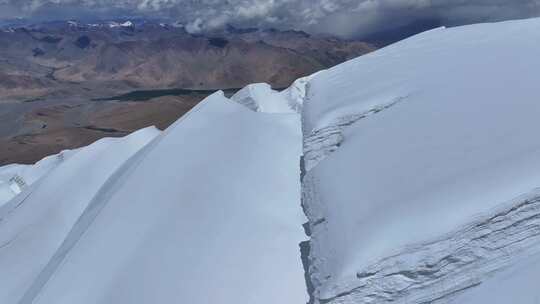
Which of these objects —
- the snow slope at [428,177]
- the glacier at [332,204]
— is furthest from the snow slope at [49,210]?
the snow slope at [428,177]

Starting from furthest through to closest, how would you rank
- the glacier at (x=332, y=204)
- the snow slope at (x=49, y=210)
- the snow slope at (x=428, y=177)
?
the snow slope at (x=49, y=210) < the glacier at (x=332, y=204) < the snow slope at (x=428, y=177)

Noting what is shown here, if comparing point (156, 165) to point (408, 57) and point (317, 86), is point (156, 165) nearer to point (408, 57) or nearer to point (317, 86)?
point (317, 86)

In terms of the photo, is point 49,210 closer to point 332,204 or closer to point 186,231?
point 186,231

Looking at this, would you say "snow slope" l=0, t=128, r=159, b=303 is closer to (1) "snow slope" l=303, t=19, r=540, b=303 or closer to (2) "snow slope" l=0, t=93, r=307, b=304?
(2) "snow slope" l=0, t=93, r=307, b=304

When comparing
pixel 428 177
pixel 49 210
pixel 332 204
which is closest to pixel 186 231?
pixel 332 204

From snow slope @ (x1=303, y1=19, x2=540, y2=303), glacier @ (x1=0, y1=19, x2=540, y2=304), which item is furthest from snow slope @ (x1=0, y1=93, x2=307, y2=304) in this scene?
snow slope @ (x1=303, y1=19, x2=540, y2=303)

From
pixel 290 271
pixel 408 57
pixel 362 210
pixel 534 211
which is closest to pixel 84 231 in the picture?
pixel 290 271

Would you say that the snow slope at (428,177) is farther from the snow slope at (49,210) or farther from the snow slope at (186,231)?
the snow slope at (49,210)
